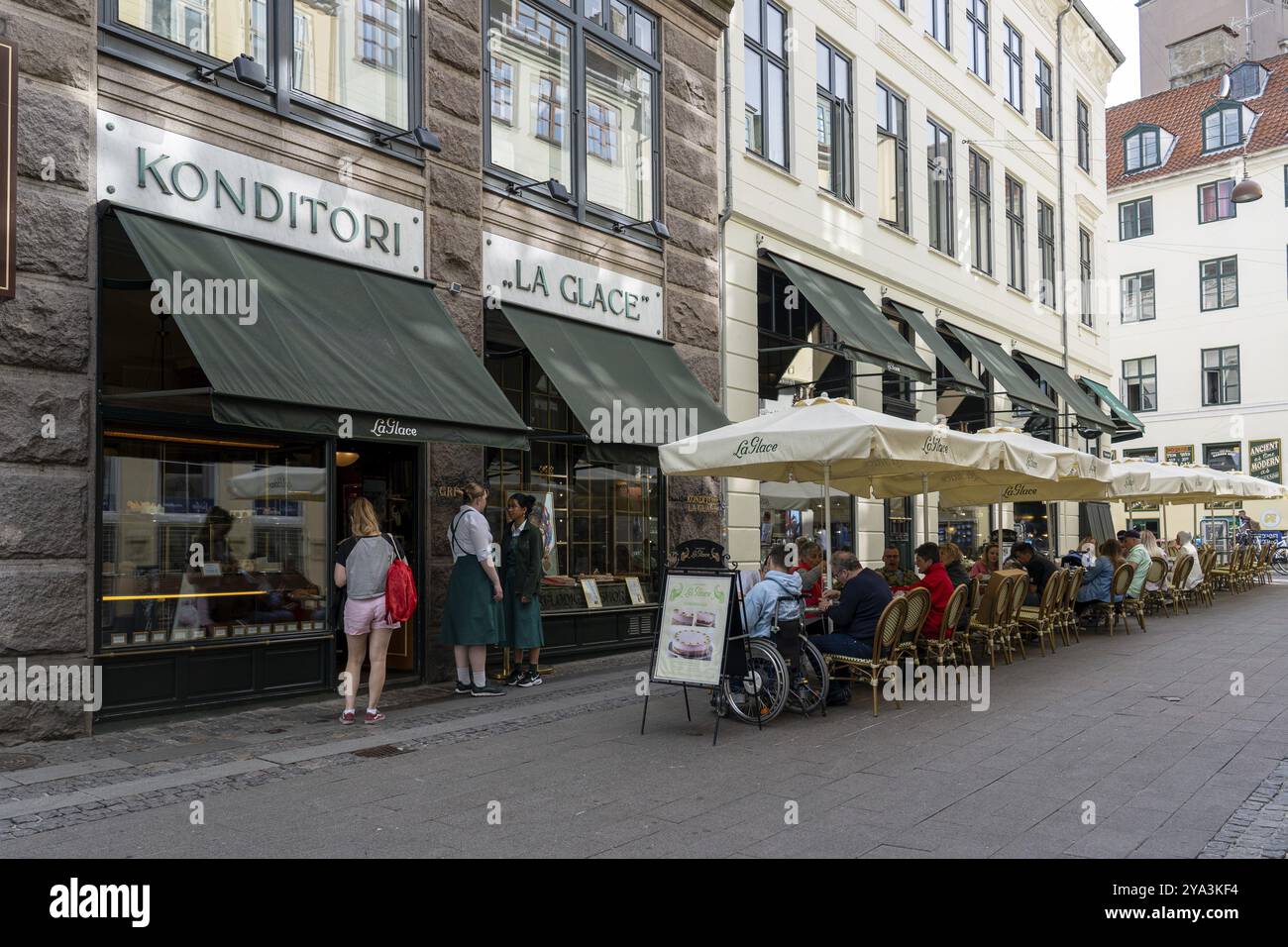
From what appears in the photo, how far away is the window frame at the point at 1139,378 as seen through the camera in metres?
41.4

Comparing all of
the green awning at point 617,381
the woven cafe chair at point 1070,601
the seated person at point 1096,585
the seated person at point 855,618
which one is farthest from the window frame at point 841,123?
the seated person at point 855,618

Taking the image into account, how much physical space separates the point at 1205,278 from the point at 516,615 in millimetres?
37820

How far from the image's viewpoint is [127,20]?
8.38m

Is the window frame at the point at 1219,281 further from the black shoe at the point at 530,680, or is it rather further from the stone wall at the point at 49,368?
the stone wall at the point at 49,368

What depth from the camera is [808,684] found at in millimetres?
8875

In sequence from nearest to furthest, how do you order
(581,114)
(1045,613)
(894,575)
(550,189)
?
(550,189), (894,575), (1045,613), (581,114)

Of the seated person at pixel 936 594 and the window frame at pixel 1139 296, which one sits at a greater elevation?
the window frame at pixel 1139 296

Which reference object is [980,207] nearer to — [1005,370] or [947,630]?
[1005,370]

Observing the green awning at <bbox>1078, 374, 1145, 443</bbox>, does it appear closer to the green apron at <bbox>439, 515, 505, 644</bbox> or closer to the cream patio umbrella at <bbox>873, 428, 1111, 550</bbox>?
the cream patio umbrella at <bbox>873, 428, 1111, 550</bbox>

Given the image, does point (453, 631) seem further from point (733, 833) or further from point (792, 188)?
point (792, 188)

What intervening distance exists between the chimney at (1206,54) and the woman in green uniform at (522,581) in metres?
43.9

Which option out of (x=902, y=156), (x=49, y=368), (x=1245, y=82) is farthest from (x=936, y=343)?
(x=1245, y=82)
